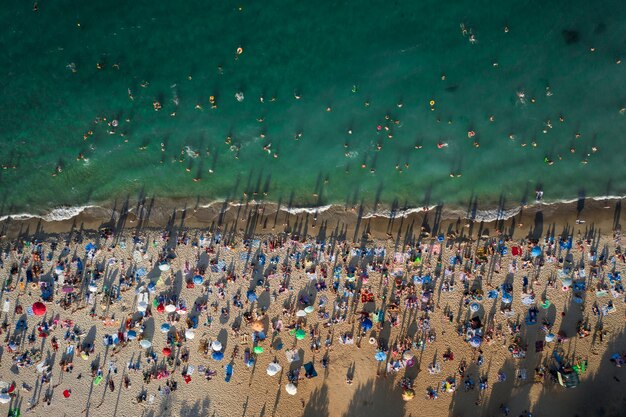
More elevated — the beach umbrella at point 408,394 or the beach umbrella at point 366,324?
the beach umbrella at point 366,324

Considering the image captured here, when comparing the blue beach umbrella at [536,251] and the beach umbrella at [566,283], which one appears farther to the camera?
the beach umbrella at [566,283]

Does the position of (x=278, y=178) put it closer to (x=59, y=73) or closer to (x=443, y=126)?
(x=443, y=126)

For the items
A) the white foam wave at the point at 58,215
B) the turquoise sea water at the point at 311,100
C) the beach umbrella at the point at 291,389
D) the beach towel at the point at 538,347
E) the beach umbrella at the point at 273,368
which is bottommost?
the beach umbrella at the point at 291,389

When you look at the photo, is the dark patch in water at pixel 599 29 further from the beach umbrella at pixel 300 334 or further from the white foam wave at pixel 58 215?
the white foam wave at pixel 58 215

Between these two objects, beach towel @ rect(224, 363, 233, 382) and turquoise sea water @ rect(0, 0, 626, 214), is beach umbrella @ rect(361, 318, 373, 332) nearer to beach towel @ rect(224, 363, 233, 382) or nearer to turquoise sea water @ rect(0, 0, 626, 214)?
turquoise sea water @ rect(0, 0, 626, 214)

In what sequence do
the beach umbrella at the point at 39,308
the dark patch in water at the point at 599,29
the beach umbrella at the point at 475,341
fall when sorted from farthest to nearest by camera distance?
the dark patch in water at the point at 599,29 → the beach umbrella at the point at 475,341 → the beach umbrella at the point at 39,308

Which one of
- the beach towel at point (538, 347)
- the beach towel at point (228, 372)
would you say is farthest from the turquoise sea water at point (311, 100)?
the beach towel at point (228, 372)

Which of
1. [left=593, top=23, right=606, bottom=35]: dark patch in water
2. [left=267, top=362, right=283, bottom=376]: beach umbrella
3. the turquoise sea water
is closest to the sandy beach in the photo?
[left=267, top=362, right=283, bottom=376]: beach umbrella
